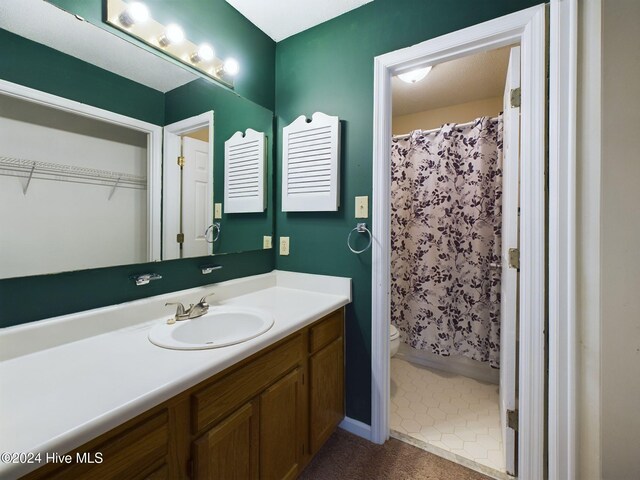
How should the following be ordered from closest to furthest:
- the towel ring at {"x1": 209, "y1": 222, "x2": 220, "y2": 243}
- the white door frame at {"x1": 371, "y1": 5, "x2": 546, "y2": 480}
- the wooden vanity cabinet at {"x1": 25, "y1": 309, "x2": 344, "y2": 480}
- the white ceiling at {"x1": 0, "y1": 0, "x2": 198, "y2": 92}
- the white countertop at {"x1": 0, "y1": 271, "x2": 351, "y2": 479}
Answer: the white countertop at {"x1": 0, "y1": 271, "x2": 351, "y2": 479}
the wooden vanity cabinet at {"x1": 25, "y1": 309, "x2": 344, "y2": 480}
the white ceiling at {"x1": 0, "y1": 0, "x2": 198, "y2": 92}
the white door frame at {"x1": 371, "y1": 5, "x2": 546, "y2": 480}
the towel ring at {"x1": 209, "y1": 222, "x2": 220, "y2": 243}

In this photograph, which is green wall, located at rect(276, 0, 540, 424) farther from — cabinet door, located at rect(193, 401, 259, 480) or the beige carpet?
cabinet door, located at rect(193, 401, 259, 480)

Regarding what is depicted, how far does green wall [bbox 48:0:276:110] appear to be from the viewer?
1140 mm

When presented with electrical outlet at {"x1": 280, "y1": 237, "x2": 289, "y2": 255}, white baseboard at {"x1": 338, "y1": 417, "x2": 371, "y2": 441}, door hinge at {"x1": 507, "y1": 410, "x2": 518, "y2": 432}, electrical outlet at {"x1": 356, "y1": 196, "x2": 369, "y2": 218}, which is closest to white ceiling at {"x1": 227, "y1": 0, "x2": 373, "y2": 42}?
electrical outlet at {"x1": 356, "y1": 196, "x2": 369, "y2": 218}

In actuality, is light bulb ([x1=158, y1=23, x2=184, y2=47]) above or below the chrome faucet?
above

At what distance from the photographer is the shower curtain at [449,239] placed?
83.0 inches

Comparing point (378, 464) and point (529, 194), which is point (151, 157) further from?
point (378, 464)

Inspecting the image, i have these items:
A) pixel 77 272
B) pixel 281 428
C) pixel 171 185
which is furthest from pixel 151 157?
pixel 281 428

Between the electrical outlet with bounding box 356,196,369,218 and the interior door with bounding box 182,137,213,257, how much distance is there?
805mm

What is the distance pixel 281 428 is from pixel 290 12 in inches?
83.1

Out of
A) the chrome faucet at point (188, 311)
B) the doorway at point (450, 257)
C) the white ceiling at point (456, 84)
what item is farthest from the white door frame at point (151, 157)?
the white ceiling at point (456, 84)

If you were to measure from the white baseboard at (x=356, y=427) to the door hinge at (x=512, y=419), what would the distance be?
69cm

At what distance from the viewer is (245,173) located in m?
1.72

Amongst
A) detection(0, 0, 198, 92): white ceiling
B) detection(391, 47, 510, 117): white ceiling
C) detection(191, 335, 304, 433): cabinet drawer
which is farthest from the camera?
detection(391, 47, 510, 117): white ceiling

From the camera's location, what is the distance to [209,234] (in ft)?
5.00
